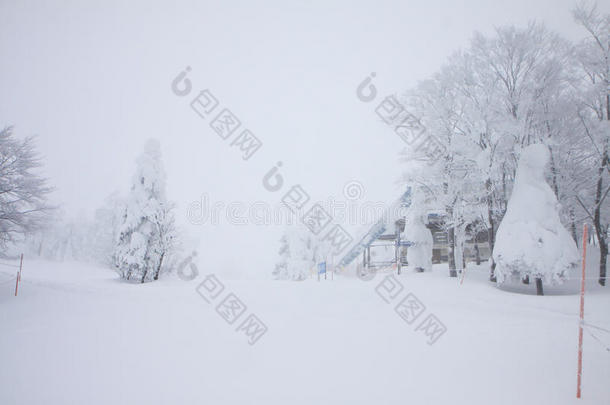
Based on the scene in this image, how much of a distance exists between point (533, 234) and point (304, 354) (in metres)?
10.7

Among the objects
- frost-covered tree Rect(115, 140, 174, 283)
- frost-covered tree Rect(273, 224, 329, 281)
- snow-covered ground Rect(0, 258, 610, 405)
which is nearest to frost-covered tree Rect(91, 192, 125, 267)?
frost-covered tree Rect(115, 140, 174, 283)

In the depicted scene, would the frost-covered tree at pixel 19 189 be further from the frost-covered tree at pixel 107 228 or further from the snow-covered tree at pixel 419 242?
the snow-covered tree at pixel 419 242

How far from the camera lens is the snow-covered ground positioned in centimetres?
516

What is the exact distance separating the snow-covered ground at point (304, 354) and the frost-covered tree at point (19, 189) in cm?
458

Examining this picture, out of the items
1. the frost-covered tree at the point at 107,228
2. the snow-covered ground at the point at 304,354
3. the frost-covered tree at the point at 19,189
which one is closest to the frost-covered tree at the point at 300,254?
the frost-covered tree at the point at 107,228

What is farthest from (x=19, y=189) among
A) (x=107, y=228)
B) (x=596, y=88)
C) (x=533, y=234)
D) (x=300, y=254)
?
(x=596, y=88)

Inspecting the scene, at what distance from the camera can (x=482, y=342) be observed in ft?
24.0

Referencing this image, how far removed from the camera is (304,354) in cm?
671

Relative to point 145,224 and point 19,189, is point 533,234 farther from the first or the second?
point 19,189

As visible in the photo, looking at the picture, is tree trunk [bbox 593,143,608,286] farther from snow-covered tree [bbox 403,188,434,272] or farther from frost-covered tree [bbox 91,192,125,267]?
frost-covered tree [bbox 91,192,125,267]

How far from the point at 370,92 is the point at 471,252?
936 inches

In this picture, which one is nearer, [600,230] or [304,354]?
[304,354]

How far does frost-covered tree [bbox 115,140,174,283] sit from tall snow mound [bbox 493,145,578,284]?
20464mm

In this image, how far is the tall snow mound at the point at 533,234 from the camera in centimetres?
1124
